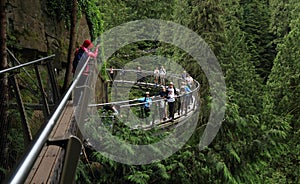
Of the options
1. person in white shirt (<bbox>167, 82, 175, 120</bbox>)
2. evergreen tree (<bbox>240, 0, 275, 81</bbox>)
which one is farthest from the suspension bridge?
evergreen tree (<bbox>240, 0, 275, 81</bbox>)

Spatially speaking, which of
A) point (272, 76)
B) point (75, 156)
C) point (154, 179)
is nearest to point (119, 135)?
point (154, 179)

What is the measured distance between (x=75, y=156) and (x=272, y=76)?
1242 inches

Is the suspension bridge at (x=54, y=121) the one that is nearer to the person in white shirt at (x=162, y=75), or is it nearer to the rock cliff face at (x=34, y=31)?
the rock cliff face at (x=34, y=31)

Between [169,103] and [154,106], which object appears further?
[169,103]

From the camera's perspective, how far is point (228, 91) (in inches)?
551

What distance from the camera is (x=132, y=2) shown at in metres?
39.1

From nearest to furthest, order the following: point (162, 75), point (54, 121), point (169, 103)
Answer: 1. point (54, 121)
2. point (169, 103)
3. point (162, 75)

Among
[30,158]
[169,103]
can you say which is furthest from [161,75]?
[30,158]

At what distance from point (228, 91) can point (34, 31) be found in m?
7.92

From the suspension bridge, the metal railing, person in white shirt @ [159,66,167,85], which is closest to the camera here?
the suspension bridge

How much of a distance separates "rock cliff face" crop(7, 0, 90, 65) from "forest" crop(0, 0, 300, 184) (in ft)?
1.26

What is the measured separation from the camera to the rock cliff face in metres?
8.13

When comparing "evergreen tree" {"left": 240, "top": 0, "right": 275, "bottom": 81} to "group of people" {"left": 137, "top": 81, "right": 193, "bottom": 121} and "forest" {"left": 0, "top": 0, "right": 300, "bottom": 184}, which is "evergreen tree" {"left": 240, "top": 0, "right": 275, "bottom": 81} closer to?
"forest" {"left": 0, "top": 0, "right": 300, "bottom": 184}

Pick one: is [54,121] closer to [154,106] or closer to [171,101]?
[154,106]
